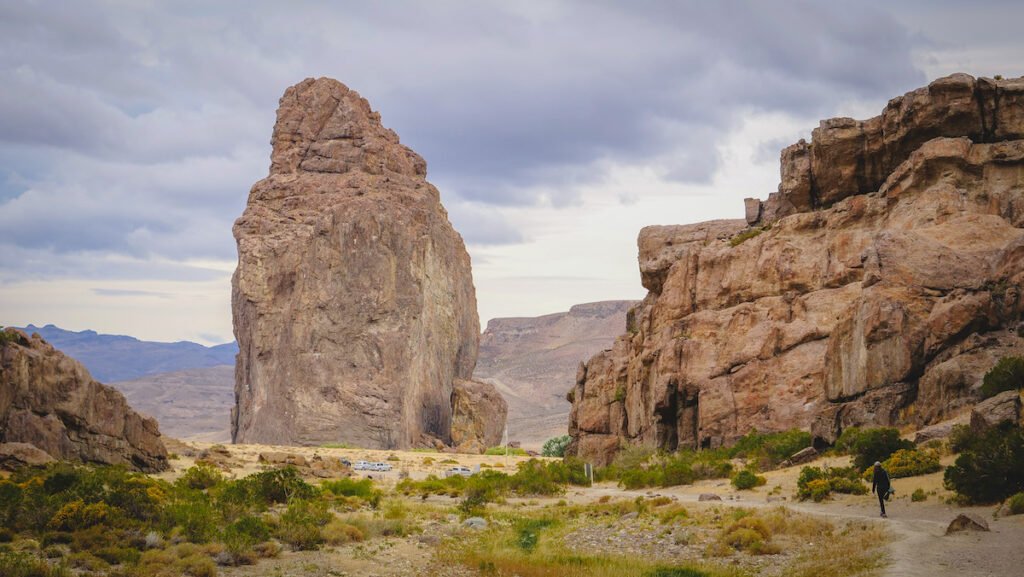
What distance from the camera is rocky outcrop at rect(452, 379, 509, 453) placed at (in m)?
109

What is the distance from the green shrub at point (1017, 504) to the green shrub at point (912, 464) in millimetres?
6917

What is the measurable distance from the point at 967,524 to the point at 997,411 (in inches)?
262

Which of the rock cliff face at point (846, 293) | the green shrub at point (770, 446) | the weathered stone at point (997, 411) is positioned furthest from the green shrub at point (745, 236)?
the weathered stone at point (997, 411)

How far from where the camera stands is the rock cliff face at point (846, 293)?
33.6 metres

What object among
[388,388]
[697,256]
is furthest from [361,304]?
[697,256]

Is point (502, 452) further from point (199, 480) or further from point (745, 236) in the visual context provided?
point (199, 480)

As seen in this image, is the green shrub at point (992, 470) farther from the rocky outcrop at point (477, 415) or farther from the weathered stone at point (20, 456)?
the rocky outcrop at point (477, 415)

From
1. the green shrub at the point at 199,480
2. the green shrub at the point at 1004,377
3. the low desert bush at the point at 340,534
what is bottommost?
the green shrub at the point at 199,480

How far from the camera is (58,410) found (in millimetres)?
37094

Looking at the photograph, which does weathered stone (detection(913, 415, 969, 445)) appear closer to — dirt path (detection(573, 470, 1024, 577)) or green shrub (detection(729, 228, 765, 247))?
dirt path (detection(573, 470, 1024, 577))

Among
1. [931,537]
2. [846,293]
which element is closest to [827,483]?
[931,537]

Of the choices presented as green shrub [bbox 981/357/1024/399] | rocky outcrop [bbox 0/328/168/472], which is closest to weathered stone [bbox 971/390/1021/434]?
green shrub [bbox 981/357/1024/399]

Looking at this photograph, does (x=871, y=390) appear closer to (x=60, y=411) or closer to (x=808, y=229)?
(x=808, y=229)

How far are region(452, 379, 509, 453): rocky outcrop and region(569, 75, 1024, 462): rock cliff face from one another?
4915 cm
